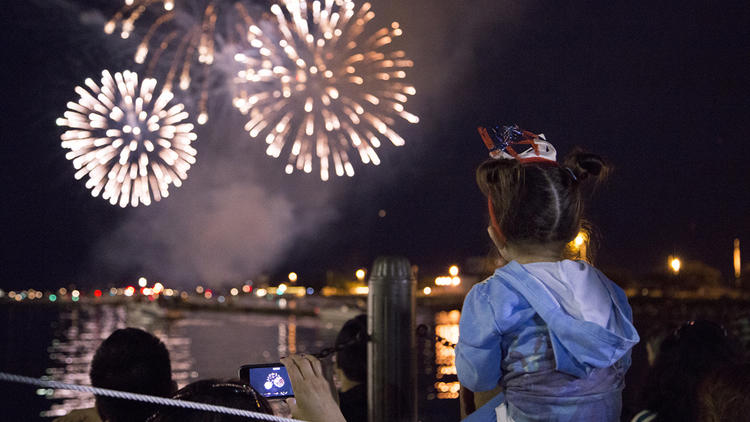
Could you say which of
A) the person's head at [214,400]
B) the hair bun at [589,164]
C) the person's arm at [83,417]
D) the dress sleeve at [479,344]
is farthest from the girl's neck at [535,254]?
the person's arm at [83,417]

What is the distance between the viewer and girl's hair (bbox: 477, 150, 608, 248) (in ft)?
8.76

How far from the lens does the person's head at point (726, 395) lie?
2477mm

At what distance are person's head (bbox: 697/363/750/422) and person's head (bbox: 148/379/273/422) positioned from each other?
6.11 feet

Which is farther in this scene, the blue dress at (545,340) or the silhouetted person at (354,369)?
the silhouetted person at (354,369)

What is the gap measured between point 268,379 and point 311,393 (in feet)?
2.32

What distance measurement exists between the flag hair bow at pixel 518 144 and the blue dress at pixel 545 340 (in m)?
0.49

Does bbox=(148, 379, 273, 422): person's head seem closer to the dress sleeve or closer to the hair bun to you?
the dress sleeve

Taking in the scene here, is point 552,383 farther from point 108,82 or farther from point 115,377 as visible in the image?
point 108,82

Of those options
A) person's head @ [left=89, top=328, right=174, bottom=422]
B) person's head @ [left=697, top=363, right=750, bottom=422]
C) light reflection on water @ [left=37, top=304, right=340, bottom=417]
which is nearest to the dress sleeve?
person's head @ [left=697, top=363, right=750, bottom=422]

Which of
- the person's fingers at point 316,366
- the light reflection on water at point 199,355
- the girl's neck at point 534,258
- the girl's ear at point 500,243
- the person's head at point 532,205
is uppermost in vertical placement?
the person's head at point 532,205

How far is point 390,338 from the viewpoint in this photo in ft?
16.4

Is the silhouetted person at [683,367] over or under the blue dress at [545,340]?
under

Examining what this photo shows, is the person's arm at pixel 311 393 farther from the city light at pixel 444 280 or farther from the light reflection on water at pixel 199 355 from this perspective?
the light reflection on water at pixel 199 355

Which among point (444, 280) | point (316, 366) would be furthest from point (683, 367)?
point (316, 366)
